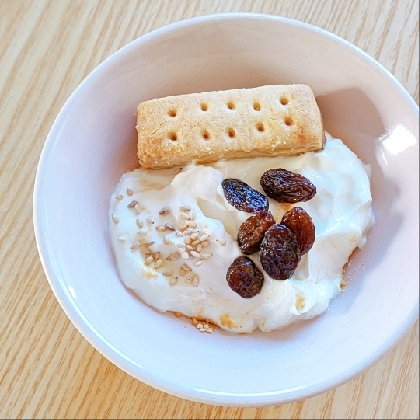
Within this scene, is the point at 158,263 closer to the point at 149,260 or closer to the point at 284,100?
the point at 149,260

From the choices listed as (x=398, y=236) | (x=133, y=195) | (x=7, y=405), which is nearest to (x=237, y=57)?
(x=133, y=195)

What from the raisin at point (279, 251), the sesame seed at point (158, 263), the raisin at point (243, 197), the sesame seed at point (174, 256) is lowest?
the sesame seed at point (158, 263)

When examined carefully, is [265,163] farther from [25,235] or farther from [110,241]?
[25,235]

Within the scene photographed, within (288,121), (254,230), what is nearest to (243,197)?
(254,230)

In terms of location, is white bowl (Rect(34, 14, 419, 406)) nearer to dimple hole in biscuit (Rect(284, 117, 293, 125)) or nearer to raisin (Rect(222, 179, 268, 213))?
dimple hole in biscuit (Rect(284, 117, 293, 125))

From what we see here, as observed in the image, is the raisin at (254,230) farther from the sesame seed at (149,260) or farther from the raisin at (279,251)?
the sesame seed at (149,260)

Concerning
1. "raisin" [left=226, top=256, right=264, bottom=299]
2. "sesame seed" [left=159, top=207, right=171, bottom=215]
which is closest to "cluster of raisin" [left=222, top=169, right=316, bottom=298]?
"raisin" [left=226, top=256, right=264, bottom=299]

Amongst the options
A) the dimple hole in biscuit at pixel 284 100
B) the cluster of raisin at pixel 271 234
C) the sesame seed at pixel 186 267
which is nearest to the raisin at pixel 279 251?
the cluster of raisin at pixel 271 234
